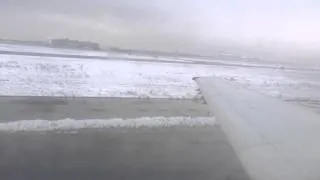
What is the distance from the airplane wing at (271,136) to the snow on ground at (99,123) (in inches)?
148

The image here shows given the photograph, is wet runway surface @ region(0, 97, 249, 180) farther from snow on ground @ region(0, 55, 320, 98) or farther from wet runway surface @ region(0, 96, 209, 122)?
snow on ground @ region(0, 55, 320, 98)

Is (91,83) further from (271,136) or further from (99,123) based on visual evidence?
(271,136)

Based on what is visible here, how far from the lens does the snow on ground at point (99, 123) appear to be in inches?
307

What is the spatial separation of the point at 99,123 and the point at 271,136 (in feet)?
19.3

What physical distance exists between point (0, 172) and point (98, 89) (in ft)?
30.8

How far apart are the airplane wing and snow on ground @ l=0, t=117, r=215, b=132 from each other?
12.3 feet

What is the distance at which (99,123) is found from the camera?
Result: 8.59m

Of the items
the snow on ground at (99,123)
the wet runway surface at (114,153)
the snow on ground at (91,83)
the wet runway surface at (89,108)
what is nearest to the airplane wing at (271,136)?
the wet runway surface at (114,153)

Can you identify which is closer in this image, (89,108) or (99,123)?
(99,123)

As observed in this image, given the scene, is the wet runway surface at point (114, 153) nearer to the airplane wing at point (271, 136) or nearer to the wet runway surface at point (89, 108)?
the wet runway surface at point (89, 108)

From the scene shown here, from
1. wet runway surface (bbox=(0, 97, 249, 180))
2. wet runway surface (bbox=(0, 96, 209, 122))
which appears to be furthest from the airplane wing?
wet runway surface (bbox=(0, 96, 209, 122))

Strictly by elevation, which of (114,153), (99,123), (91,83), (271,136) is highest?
(271,136)

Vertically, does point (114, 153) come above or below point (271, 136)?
below

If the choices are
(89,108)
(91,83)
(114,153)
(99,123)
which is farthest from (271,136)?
(91,83)
